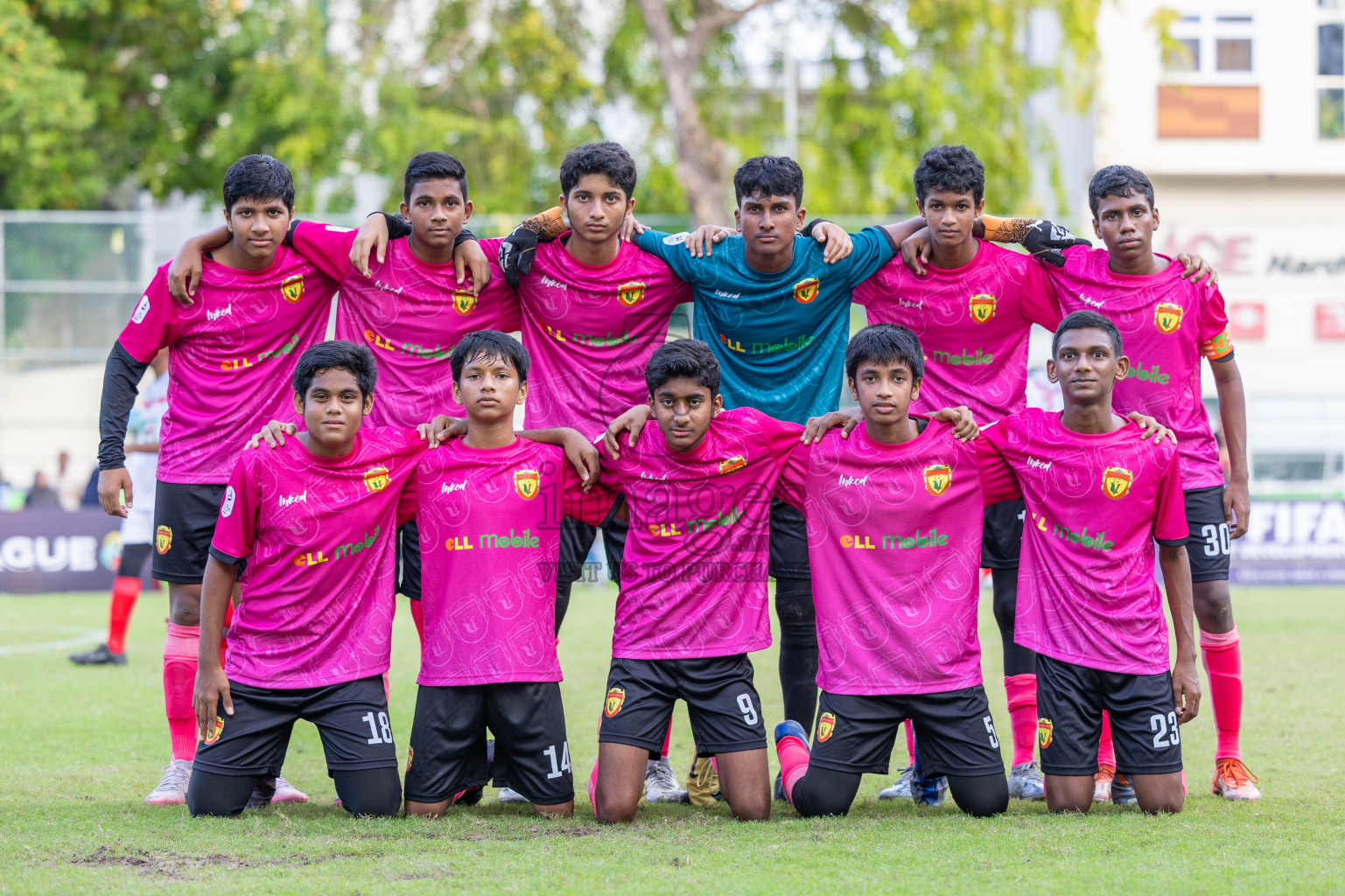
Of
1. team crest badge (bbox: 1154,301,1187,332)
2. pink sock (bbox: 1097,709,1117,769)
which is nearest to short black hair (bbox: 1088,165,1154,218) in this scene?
team crest badge (bbox: 1154,301,1187,332)

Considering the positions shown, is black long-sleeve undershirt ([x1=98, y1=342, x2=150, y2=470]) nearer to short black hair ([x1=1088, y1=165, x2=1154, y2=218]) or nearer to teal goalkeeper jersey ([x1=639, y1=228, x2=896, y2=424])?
teal goalkeeper jersey ([x1=639, y1=228, x2=896, y2=424])

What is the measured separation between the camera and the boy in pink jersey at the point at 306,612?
442 centimetres

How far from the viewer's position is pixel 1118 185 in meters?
4.74

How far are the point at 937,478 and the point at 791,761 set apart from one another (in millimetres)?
1144

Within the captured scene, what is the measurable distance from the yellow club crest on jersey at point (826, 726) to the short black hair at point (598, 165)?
2.11 metres

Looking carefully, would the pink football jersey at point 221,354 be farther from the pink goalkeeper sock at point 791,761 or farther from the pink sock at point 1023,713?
the pink sock at point 1023,713

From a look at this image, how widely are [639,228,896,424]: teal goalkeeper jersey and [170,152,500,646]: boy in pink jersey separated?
33.2 inches

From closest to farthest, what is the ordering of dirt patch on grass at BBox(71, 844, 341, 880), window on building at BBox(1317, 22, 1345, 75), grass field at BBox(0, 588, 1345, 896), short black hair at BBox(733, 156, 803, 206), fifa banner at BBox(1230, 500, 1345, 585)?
grass field at BBox(0, 588, 1345, 896), dirt patch on grass at BBox(71, 844, 341, 880), short black hair at BBox(733, 156, 803, 206), fifa banner at BBox(1230, 500, 1345, 585), window on building at BBox(1317, 22, 1345, 75)

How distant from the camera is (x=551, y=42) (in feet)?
59.9

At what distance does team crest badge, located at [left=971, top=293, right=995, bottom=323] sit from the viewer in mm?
4938

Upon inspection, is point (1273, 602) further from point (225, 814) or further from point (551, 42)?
point (551, 42)

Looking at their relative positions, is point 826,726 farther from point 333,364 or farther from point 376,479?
point 333,364

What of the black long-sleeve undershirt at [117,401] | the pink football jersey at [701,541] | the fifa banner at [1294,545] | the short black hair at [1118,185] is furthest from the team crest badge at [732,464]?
the fifa banner at [1294,545]

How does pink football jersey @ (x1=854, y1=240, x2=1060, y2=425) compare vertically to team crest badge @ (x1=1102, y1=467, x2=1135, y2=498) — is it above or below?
above
